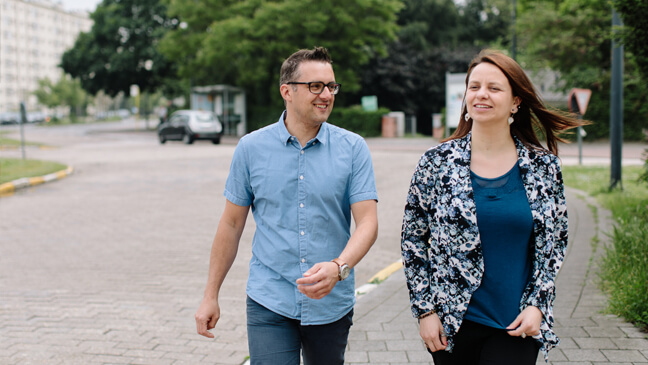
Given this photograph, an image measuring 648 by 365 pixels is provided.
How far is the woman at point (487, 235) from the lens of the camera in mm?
2346

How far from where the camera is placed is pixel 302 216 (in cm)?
257

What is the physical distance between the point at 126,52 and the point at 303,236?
153 ft

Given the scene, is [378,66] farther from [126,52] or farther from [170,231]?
[170,231]

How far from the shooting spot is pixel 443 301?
7.88 ft

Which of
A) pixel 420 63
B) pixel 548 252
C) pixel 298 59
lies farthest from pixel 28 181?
pixel 420 63

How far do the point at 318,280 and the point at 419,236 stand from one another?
17.1 inches

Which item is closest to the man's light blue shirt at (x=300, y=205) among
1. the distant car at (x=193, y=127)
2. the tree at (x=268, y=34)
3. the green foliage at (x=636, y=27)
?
the green foliage at (x=636, y=27)

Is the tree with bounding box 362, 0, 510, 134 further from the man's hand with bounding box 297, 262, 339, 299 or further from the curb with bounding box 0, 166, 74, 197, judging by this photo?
the man's hand with bounding box 297, 262, 339, 299

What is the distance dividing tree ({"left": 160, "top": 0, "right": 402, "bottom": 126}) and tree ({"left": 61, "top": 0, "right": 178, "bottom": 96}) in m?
9.35

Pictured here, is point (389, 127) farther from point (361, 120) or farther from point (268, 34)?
point (268, 34)

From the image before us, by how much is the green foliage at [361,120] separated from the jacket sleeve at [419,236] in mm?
32824

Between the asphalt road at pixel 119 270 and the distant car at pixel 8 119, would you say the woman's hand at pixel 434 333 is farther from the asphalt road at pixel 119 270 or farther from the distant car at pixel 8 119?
the distant car at pixel 8 119

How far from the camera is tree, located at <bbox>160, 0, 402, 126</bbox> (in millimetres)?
31688

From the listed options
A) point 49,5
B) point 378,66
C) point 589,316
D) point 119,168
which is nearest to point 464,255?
point 589,316
